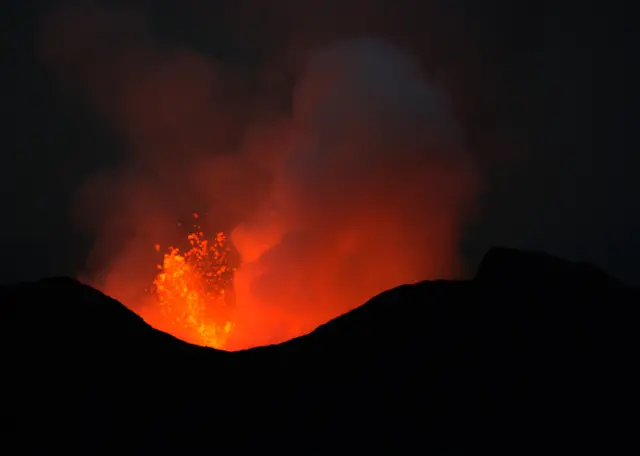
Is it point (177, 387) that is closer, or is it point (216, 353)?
point (177, 387)

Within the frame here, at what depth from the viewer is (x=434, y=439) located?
9680 millimetres

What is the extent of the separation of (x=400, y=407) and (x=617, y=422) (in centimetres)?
386

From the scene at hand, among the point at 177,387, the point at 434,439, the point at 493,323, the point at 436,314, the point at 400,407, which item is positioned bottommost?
the point at 434,439

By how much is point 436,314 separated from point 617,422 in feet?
13.7

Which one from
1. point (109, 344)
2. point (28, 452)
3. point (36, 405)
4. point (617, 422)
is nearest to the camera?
point (617, 422)

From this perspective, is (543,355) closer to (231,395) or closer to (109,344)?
(231,395)

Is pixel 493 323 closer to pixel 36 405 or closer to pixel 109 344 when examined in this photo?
pixel 109 344

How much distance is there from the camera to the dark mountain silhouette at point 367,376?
977 centimetres

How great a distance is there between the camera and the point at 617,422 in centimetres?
924

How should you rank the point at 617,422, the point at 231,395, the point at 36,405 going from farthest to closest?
the point at 231,395
the point at 36,405
the point at 617,422

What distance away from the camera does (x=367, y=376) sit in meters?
11.3

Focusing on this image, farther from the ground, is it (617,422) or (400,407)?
(400,407)

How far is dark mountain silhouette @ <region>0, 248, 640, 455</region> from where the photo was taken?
977 cm

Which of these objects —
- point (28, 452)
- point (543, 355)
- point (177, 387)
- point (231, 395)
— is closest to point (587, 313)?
point (543, 355)
